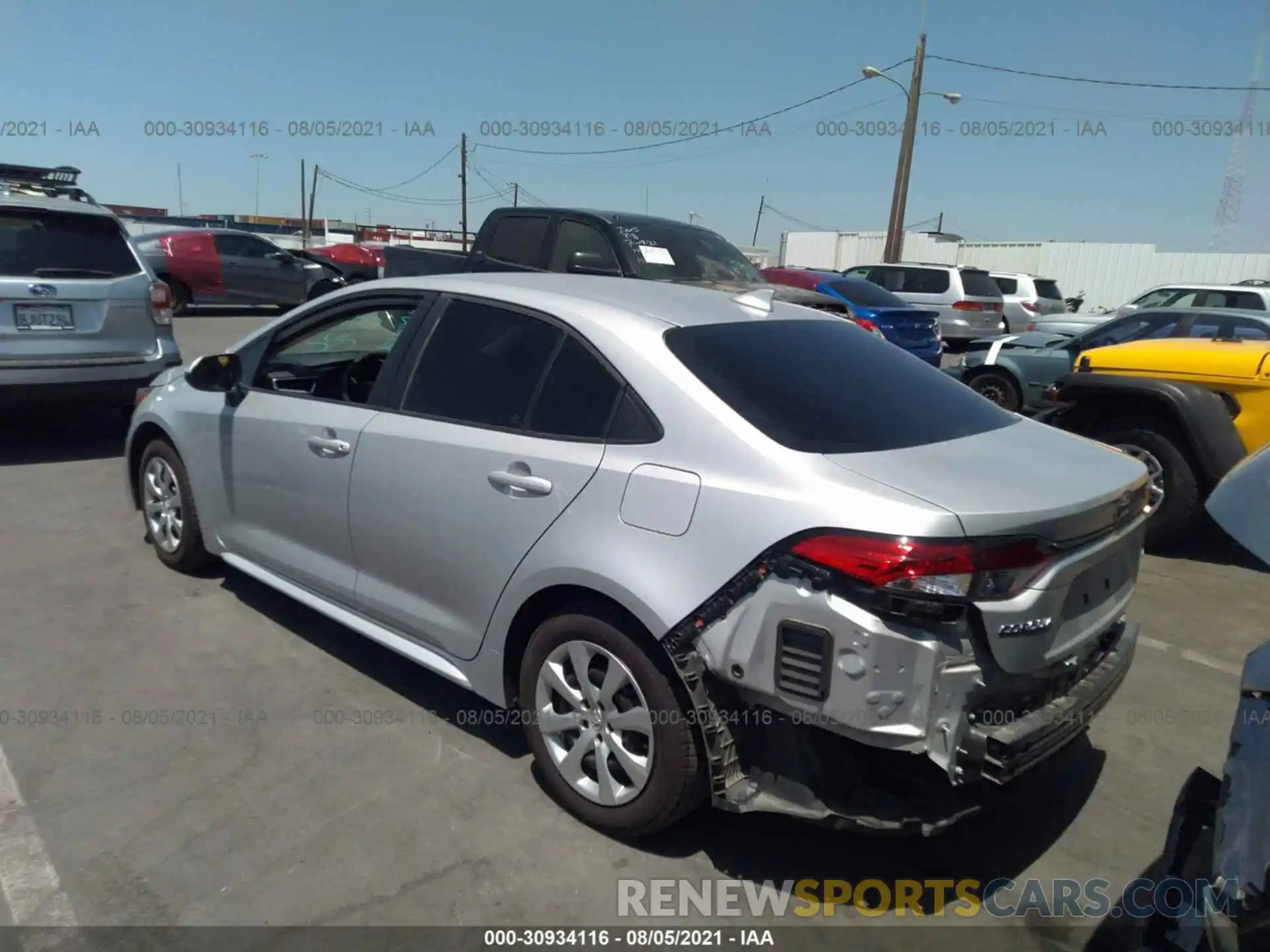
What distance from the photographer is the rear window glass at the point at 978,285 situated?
17.1 metres

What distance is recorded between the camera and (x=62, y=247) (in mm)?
6750

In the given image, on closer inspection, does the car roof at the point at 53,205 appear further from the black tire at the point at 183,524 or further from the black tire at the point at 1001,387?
the black tire at the point at 1001,387

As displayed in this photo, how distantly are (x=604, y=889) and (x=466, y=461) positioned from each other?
1.42m

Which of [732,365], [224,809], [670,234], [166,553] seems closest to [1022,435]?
[732,365]

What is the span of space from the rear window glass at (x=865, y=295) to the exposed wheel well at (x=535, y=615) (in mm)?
9606

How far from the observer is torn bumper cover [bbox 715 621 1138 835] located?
2395 mm

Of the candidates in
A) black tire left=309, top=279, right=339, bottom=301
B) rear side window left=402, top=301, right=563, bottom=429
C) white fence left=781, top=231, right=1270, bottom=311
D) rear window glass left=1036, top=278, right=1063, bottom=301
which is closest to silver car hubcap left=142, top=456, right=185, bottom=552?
rear side window left=402, top=301, right=563, bottom=429

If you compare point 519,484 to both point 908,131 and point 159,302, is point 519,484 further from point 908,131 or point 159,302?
point 908,131

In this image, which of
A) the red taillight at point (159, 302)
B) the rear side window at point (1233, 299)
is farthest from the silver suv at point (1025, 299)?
the red taillight at point (159, 302)

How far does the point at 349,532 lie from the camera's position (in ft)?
12.0

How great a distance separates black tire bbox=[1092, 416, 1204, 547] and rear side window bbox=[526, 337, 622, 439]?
4.38 metres

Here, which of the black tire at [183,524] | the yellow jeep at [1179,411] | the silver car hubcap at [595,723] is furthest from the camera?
the yellow jeep at [1179,411]

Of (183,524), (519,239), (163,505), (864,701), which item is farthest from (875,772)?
(519,239)

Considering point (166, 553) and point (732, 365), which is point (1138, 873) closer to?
point (732, 365)
